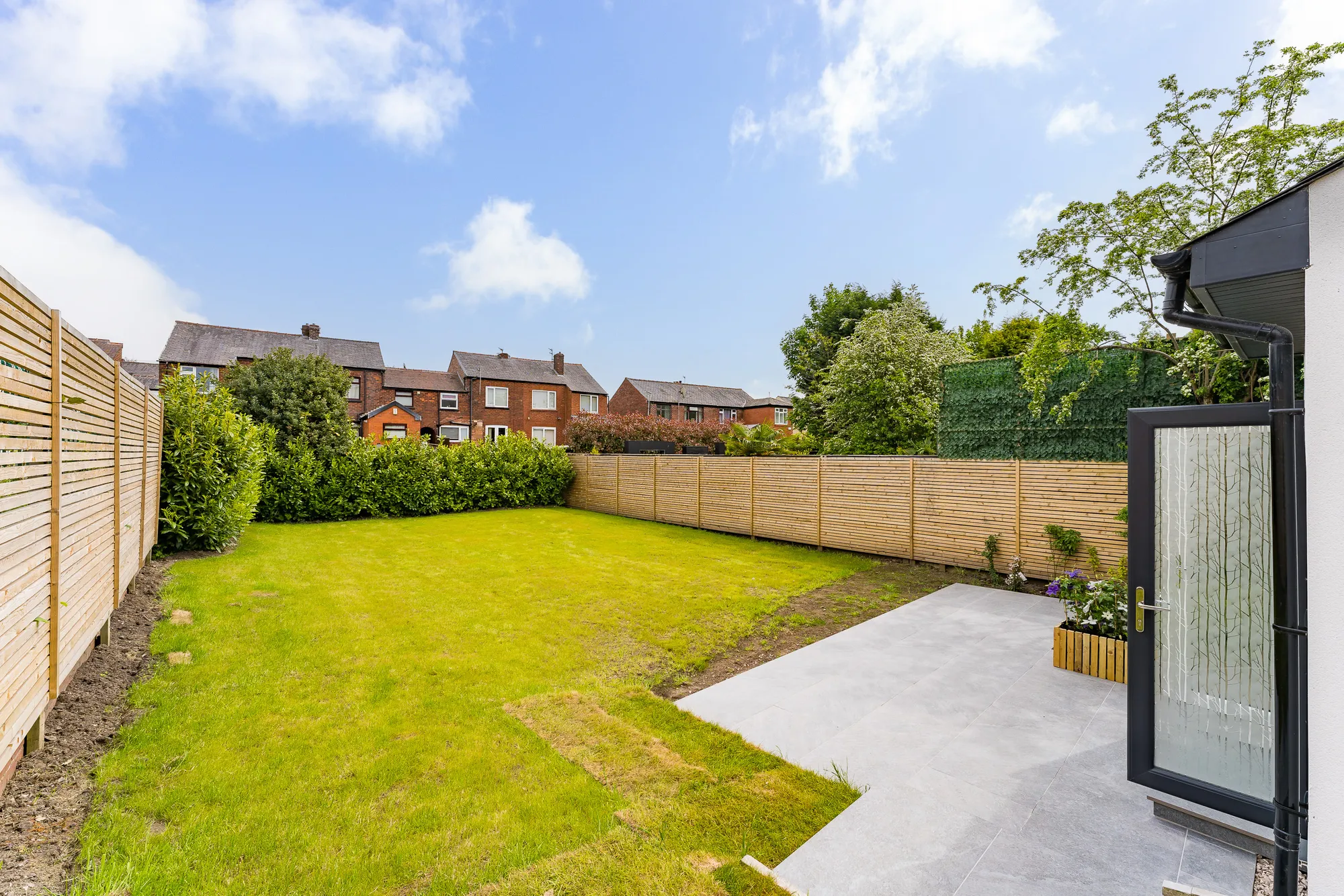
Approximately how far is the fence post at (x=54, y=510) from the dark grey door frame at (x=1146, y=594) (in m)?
6.05

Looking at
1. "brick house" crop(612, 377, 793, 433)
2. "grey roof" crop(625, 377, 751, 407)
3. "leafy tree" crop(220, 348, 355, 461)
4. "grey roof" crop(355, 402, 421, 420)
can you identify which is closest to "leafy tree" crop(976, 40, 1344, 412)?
"leafy tree" crop(220, 348, 355, 461)

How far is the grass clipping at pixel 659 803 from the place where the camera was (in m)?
2.58

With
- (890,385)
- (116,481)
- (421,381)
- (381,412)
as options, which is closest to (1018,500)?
(890,385)

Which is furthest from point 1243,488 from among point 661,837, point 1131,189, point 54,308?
point 1131,189

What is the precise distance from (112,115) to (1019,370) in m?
19.5

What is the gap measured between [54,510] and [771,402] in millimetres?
45915

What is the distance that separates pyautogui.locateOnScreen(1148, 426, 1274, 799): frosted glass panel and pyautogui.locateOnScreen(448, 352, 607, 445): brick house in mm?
31796

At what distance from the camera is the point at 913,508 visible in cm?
1030

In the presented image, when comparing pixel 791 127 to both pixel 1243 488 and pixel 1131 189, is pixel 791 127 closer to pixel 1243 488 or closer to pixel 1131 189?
pixel 1131 189

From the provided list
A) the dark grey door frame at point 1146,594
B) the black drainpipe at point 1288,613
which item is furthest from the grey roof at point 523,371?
the black drainpipe at point 1288,613

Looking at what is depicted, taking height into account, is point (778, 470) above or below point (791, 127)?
below

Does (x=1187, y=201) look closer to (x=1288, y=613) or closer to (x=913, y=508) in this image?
(x=913, y=508)

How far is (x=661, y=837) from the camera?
291 cm

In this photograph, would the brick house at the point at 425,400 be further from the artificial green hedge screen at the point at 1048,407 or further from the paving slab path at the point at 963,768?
the paving slab path at the point at 963,768
